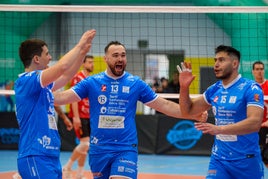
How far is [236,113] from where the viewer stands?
275 inches

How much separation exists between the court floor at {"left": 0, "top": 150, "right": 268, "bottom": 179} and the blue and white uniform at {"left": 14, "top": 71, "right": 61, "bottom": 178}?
6.99m

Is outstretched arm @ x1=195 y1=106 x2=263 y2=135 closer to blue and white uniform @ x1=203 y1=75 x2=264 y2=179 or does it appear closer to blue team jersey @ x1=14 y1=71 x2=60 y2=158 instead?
blue and white uniform @ x1=203 y1=75 x2=264 y2=179

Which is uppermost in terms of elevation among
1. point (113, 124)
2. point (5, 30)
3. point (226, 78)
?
point (5, 30)

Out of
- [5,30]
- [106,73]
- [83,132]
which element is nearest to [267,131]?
[83,132]

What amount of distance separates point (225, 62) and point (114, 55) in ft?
5.32

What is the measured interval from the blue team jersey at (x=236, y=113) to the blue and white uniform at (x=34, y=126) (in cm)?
204

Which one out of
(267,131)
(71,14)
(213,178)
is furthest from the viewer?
(71,14)

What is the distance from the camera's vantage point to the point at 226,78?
23.8 feet

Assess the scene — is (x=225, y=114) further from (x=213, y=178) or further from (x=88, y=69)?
(x=88, y=69)

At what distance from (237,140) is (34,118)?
7.95 feet

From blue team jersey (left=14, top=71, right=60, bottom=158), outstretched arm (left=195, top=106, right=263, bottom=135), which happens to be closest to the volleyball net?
outstretched arm (left=195, top=106, right=263, bottom=135)

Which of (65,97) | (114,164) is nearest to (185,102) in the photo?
(114,164)

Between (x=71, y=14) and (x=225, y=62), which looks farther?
(x=71, y=14)

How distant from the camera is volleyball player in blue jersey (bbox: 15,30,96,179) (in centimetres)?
611
